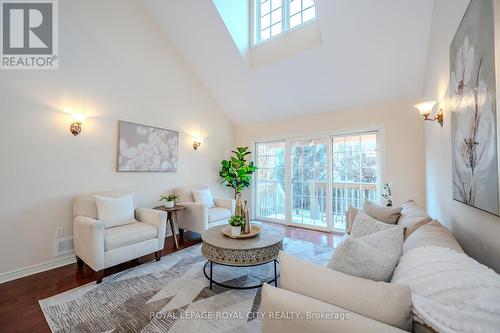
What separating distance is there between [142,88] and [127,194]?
6.04ft

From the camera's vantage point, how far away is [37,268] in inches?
103

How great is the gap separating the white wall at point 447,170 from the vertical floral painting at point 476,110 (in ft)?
0.46

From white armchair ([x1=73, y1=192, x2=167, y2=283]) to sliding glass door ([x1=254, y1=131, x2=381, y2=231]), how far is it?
9.35 ft

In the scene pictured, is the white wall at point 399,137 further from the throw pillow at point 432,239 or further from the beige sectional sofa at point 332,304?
the beige sectional sofa at point 332,304

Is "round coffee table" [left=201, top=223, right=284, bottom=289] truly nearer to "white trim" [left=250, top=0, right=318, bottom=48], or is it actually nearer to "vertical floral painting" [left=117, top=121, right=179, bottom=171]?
"vertical floral painting" [left=117, top=121, right=179, bottom=171]

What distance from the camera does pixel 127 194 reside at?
3.17m

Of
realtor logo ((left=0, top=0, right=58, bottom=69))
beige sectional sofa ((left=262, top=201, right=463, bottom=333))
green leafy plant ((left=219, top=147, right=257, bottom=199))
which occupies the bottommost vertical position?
beige sectional sofa ((left=262, top=201, right=463, bottom=333))

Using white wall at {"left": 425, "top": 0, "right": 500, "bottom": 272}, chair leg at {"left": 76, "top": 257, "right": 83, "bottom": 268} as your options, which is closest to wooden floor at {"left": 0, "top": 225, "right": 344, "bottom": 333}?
chair leg at {"left": 76, "top": 257, "right": 83, "bottom": 268}

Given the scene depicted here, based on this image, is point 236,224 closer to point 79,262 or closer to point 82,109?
point 79,262

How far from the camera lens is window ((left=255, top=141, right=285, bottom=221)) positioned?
16.8 feet

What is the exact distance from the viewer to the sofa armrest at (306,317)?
2.49 feet

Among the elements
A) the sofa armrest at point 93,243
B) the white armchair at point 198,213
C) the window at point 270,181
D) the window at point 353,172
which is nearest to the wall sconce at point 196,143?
the white armchair at point 198,213

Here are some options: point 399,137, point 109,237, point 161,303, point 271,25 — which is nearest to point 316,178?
point 399,137

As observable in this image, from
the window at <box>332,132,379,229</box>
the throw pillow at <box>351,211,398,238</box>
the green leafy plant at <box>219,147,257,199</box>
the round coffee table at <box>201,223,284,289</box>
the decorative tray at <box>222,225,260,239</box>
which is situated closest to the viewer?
the throw pillow at <box>351,211,398,238</box>
